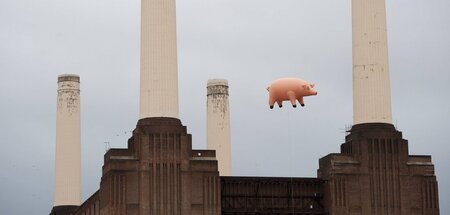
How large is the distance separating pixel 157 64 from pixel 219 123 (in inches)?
1335

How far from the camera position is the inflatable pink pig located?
75.4 meters

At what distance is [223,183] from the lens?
87312mm

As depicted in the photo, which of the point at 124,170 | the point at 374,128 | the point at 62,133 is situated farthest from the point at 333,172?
the point at 62,133

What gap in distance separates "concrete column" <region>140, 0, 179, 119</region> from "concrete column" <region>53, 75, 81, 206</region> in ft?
124

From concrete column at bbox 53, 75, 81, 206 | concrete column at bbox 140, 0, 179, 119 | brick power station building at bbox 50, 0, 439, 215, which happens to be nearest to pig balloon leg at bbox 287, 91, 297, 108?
brick power station building at bbox 50, 0, 439, 215

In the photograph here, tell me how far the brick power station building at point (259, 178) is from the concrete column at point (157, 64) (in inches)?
3.1

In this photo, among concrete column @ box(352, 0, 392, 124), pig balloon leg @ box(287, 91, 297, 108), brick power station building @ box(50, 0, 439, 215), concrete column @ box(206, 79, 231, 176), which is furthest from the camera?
concrete column @ box(206, 79, 231, 176)

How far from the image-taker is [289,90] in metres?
75.5

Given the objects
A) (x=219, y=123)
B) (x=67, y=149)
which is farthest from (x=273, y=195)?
(x=67, y=149)

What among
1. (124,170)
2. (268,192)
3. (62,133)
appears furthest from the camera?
(62,133)

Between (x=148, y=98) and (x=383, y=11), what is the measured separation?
67.9 ft

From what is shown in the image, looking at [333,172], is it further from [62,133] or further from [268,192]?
[62,133]

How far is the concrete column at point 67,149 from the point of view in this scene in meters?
122

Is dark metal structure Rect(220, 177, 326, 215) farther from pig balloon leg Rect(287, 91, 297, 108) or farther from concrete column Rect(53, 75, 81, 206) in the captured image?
concrete column Rect(53, 75, 81, 206)
